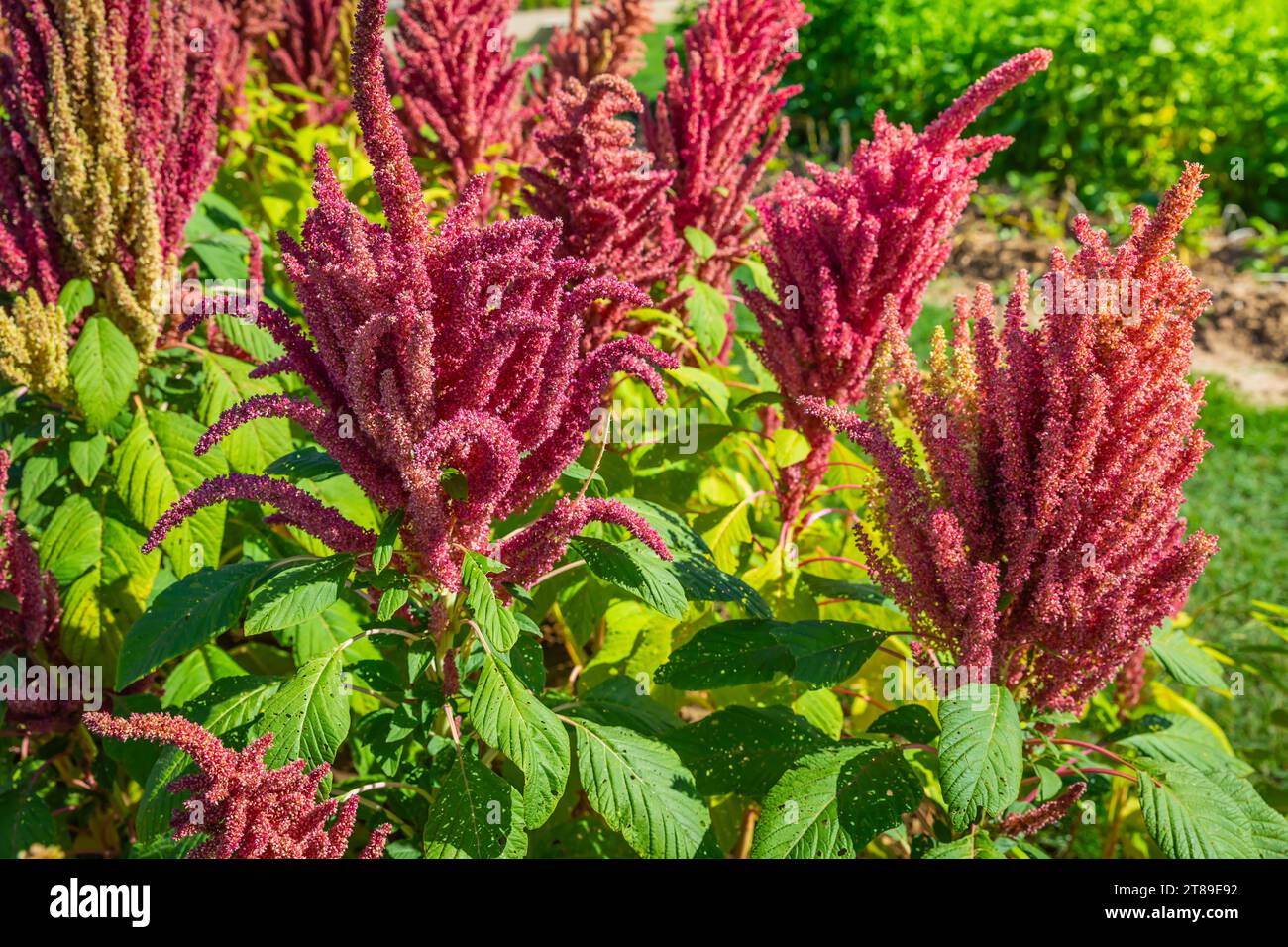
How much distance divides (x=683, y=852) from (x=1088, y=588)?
741mm

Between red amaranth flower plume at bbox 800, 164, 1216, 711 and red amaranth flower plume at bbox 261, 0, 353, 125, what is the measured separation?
4.05m

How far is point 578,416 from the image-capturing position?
1.79 meters

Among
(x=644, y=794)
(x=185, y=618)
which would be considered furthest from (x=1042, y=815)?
(x=185, y=618)

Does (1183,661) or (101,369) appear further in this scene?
(101,369)

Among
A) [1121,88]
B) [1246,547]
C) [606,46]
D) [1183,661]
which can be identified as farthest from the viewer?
[1121,88]

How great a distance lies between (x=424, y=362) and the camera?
1.58 metres

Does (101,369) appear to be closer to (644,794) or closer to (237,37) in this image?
(644,794)

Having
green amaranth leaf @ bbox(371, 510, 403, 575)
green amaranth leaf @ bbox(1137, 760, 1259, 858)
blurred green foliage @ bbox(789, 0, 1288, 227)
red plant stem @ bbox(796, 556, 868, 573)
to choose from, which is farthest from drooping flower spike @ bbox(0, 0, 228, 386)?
blurred green foliage @ bbox(789, 0, 1288, 227)

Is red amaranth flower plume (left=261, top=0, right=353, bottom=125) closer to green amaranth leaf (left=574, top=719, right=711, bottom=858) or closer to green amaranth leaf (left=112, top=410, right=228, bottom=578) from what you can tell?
green amaranth leaf (left=112, top=410, right=228, bottom=578)

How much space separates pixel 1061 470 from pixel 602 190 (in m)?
1.18

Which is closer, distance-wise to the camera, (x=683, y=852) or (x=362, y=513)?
(x=683, y=852)

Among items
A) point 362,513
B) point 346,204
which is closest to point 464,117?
point 362,513

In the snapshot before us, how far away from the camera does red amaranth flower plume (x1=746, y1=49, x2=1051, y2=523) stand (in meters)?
2.36
